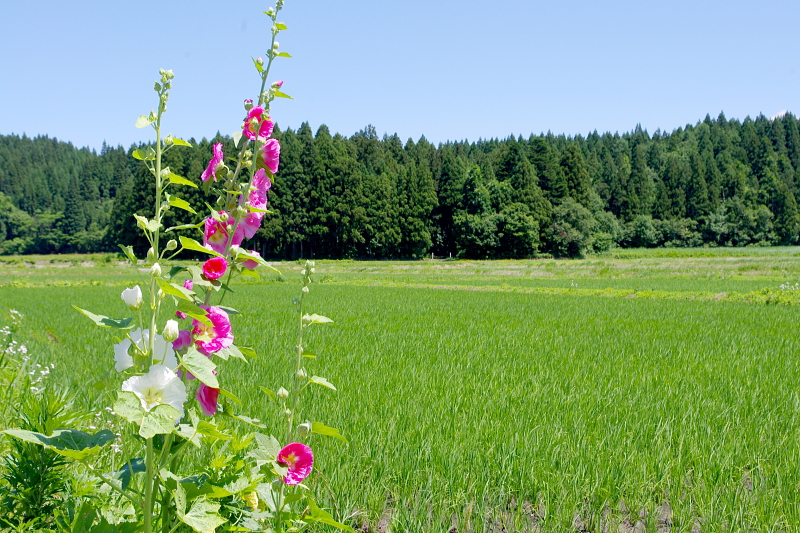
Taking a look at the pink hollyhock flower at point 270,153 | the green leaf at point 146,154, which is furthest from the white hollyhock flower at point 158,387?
the pink hollyhock flower at point 270,153

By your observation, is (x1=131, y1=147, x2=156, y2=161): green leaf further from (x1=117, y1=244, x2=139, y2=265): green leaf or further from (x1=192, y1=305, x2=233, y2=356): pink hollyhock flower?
(x1=192, y1=305, x2=233, y2=356): pink hollyhock flower

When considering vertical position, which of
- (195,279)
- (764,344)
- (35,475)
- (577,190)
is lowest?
(764,344)

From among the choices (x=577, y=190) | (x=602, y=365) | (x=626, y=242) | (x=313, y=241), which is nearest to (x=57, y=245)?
(x=313, y=241)

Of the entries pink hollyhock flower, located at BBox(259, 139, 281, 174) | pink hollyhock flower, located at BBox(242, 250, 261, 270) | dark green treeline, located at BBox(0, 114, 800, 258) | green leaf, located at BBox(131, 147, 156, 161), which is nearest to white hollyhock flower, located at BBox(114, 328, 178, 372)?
pink hollyhock flower, located at BBox(242, 250, 261, 270)

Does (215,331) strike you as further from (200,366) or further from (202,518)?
(202,518)

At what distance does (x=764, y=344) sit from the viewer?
7668 mm

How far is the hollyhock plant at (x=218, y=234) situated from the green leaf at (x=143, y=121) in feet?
0.89

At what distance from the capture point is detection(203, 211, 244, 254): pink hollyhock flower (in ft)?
4.29

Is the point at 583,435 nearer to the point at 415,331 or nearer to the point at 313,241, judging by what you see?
the point at 415,331

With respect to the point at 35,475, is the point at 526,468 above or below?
below

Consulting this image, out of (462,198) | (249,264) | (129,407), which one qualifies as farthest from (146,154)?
(462,198)

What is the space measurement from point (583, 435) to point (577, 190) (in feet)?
200

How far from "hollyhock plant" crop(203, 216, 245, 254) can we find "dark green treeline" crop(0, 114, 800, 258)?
124 feet

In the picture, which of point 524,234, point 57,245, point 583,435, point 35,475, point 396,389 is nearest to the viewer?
point 35,475
